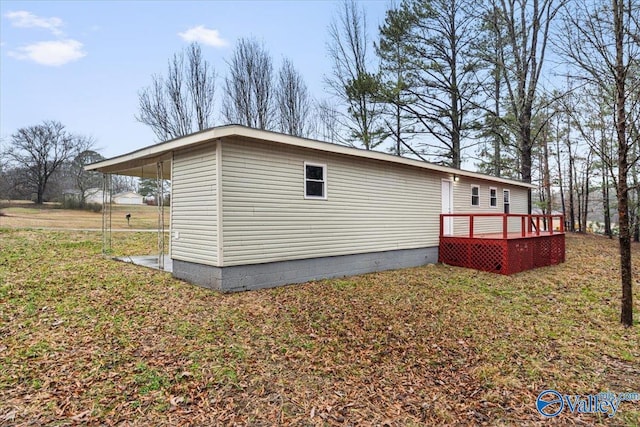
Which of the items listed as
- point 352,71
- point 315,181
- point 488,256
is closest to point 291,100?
point 352,71

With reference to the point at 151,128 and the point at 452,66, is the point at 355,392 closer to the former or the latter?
the point at 452,66

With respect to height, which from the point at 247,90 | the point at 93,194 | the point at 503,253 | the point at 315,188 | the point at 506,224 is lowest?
the point at 503,253

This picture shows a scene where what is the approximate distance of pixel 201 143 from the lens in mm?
6328

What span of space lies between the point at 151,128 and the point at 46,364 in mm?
16472

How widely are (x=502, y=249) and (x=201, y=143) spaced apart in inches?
311

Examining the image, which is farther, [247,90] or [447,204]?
[247,90]

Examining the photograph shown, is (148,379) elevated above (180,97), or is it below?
below

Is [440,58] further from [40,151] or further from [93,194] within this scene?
[40,151]

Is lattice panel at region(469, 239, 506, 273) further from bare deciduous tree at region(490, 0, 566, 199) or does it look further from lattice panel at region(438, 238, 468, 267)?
bare deciduous tree at region(490, 0, 566, 199)

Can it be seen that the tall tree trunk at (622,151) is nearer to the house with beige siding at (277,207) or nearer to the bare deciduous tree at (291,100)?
the house with beige siding at (277,207)

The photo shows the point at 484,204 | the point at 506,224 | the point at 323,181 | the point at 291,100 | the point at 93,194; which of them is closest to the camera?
the point at 323,181

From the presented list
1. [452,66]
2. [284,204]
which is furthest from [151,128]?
[452,66]

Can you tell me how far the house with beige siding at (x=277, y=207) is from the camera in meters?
6.04

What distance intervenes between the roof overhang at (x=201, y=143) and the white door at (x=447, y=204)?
0.46 m
